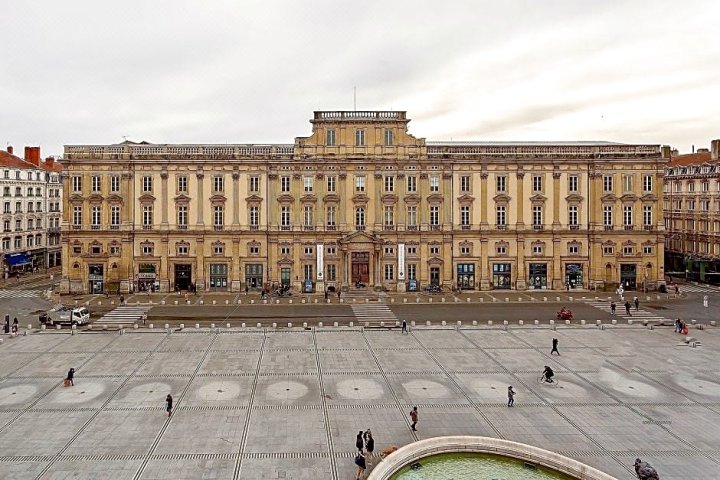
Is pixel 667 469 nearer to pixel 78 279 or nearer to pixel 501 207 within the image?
pixel 501 207

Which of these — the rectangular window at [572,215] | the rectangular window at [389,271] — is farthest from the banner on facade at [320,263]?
the rectangular window at [572,215]

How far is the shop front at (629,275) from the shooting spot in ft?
274

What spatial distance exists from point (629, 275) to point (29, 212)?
98.2 metres

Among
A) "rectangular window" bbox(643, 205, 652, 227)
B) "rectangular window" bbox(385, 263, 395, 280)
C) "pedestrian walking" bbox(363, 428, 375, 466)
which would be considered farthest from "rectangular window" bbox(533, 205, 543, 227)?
"pedestrian walking" bbox(363, 428, 375, 466)

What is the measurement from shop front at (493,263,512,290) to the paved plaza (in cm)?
2676

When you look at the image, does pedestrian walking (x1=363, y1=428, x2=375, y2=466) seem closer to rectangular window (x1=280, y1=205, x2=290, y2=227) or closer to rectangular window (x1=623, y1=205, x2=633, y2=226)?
rectangular window (x1=280, y1=205, x2=290, y2=227)

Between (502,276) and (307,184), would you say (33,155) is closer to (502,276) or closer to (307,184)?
(307,184)

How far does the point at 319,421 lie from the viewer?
3406 centimetres

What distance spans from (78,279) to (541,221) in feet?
215

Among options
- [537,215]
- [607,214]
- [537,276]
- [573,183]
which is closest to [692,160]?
[607,214]

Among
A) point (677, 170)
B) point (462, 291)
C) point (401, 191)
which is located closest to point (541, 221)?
point (462, 291)

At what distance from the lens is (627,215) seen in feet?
274

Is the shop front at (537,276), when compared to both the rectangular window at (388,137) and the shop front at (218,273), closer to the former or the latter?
the rectangular window at (388,137)

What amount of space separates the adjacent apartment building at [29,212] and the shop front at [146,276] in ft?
100
